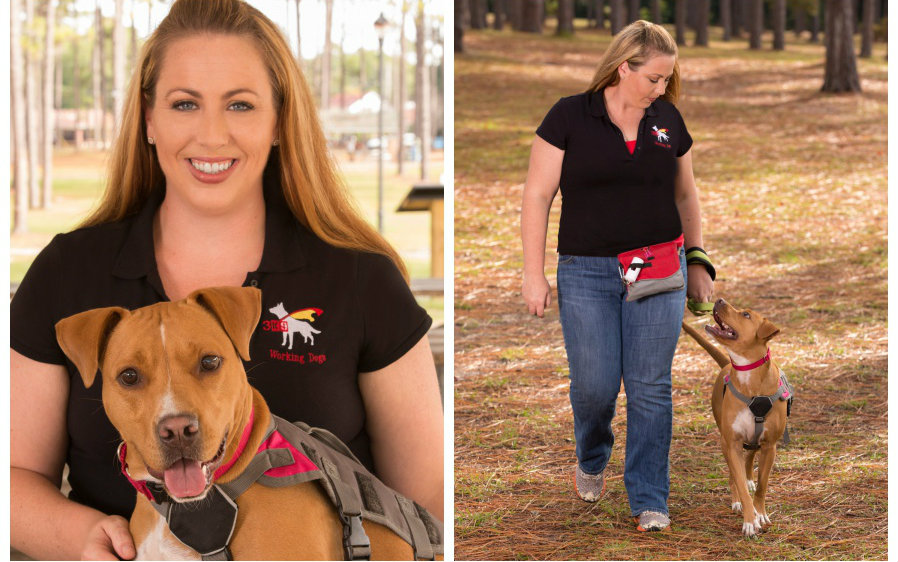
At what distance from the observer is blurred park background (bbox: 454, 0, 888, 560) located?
437 centimetres

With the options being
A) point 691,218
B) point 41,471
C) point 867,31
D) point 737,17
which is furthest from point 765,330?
point 737,17

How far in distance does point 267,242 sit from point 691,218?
2.01 metres

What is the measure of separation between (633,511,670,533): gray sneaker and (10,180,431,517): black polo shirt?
6.39 ft

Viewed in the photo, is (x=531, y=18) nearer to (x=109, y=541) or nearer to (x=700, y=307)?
(x=700, y=307)

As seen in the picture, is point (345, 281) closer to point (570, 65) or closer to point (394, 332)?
point (394, 332)

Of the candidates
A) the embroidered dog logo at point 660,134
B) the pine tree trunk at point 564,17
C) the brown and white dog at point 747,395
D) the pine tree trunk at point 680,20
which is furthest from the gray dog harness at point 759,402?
the pine tree trunk at point 680,20

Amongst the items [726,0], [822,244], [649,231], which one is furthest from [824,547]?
[726,0]

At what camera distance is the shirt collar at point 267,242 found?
7.83 feet

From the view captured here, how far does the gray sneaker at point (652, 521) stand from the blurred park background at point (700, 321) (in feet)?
0.13

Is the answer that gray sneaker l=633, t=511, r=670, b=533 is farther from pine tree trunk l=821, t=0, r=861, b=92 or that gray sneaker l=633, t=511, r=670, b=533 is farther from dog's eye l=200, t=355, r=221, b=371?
pine tree trunk l=821, t=0, r=861, b=92

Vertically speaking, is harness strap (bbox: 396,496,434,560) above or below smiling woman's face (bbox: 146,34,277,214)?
below

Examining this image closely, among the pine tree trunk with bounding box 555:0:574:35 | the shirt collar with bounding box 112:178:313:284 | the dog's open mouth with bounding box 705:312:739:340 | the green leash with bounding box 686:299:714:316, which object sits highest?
the pine tree trunk with bounding box 555:0:574:35

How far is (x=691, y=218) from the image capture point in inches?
155

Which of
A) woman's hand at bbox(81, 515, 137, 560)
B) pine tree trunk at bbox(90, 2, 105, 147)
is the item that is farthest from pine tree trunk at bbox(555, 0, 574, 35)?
woman's hand at bbox(81, 515, 137, 560)
